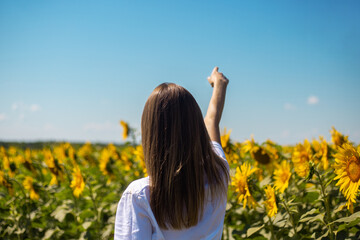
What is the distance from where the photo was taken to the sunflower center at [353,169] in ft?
6.81

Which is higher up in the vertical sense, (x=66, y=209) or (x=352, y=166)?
(x=352, y=166)

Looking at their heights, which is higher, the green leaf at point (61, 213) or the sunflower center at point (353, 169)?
the sunflower center at point (353, 169)

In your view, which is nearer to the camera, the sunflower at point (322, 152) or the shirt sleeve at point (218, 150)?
the shirt sleeve at point (218, 150)

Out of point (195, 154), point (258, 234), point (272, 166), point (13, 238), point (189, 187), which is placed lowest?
point (13, 238)

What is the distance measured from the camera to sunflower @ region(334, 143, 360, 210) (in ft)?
6.82

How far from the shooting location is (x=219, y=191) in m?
1.75

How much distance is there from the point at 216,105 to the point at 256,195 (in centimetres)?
135

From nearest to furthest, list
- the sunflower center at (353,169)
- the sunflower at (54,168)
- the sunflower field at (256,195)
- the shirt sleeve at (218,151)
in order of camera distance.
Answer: the shirt sleeve at (218,151), the sunflower center at (353,169), the sunflower field at (256,195), the sunflower at (54,168)

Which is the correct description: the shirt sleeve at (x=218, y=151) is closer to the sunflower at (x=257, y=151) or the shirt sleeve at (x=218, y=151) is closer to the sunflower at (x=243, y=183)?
the sunflower at (x=243, y=183)

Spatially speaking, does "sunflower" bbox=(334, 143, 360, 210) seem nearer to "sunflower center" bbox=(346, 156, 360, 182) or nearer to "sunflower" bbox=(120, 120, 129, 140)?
Result: "sunflower center" bbox=(346, 156, 360, 182)

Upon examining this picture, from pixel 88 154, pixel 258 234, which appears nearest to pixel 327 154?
pixel 258 234

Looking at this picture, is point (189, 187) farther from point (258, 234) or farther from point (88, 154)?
point (88, 154)

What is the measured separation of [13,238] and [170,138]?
312 cm

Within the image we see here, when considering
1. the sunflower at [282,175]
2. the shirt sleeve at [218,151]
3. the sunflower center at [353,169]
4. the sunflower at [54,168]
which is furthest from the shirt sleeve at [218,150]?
the sunflower at [54,168]
